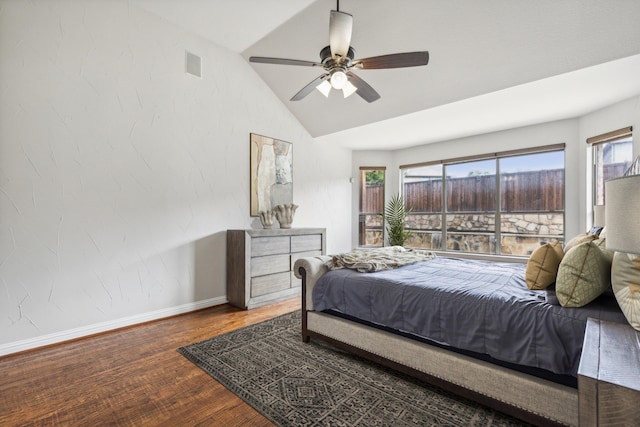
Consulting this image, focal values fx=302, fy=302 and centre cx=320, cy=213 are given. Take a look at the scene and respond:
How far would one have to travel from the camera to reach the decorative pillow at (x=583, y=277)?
150cm

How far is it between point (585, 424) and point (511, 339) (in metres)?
0.76

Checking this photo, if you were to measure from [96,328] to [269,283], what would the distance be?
69.8 inches

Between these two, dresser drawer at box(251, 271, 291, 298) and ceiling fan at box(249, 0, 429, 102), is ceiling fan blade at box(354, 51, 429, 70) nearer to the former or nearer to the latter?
ceiling fan at box(249, 0, 429, 102)

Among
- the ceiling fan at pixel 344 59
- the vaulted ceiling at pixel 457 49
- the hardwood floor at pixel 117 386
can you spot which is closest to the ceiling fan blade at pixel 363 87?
the ceiling fan at pixel 344 59

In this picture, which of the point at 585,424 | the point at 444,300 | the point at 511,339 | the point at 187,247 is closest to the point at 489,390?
the point at 511,339

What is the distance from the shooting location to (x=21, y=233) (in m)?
2.47

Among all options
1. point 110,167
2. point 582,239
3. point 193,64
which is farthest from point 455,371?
point 193,64

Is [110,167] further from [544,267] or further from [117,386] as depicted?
[544,267]

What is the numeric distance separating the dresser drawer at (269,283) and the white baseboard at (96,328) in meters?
0.57

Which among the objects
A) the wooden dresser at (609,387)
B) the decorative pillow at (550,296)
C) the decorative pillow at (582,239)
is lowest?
the wooden dresser at (609,387)

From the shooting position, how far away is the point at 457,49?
302 cm

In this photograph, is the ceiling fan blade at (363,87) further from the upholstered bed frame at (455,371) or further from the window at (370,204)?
the window at (370,204)

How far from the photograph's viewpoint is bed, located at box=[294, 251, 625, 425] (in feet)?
4.75

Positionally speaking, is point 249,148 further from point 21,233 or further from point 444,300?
point 444,300
